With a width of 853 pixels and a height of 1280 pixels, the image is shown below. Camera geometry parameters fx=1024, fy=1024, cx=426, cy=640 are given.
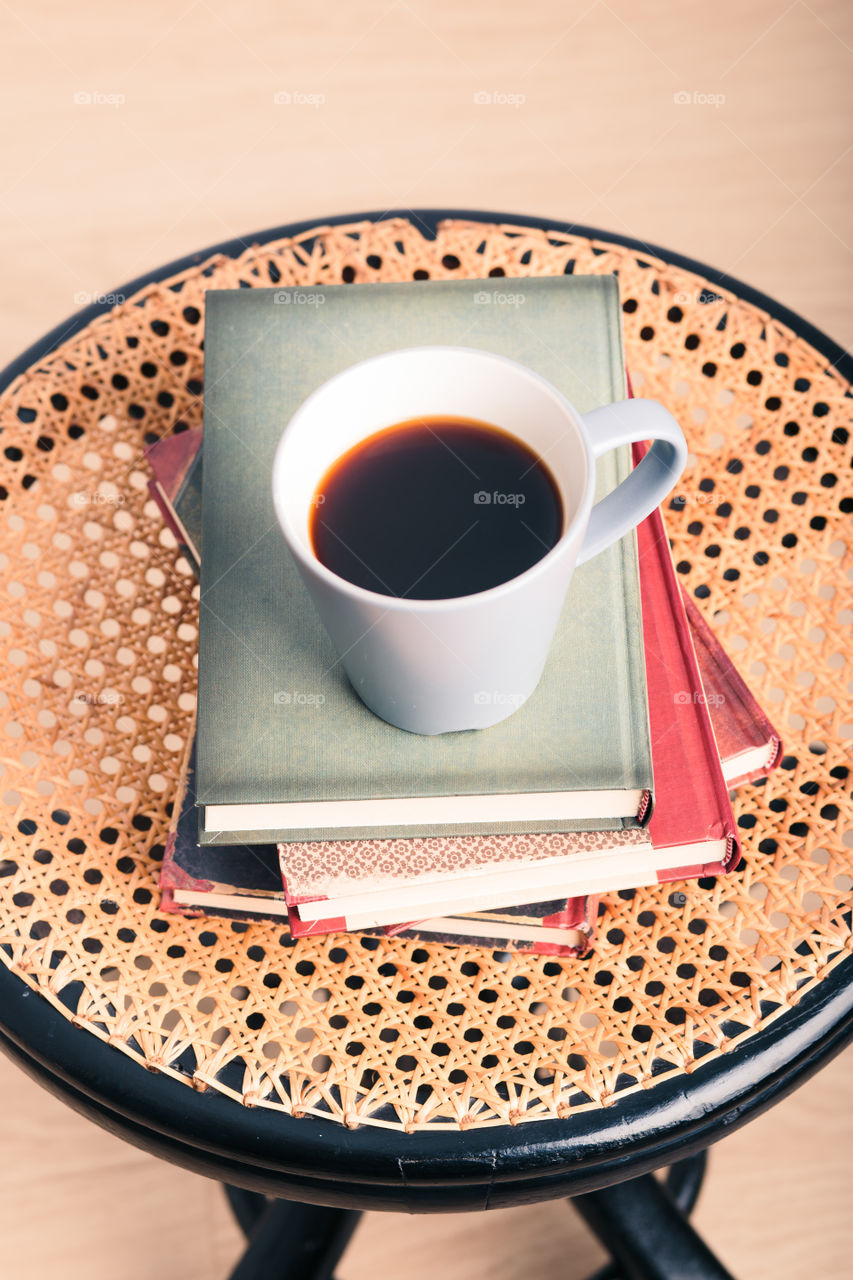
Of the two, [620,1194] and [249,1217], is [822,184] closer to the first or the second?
[620,1194]

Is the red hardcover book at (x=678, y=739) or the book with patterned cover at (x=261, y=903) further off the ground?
the red hardcover book at (x=678, y=739)

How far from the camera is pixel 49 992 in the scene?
44 cm

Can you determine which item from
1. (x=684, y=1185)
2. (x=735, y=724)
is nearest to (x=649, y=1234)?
(x=684, y=1185)

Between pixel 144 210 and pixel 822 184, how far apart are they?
2.62ft

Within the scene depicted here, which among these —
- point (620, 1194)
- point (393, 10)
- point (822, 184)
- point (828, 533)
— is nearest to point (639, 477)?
point (828, 533)

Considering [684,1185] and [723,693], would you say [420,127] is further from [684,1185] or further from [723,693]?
[684,1185]

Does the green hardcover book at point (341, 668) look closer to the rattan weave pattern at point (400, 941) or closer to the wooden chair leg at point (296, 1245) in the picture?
the rattan weave pattern at point (400, 941)

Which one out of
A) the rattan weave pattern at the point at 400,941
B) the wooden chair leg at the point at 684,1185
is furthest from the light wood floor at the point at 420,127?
the wooden chair leg at the point at 684,1185

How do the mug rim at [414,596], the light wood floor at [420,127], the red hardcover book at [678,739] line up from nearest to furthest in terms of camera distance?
the mug rim at [414,596] → the red hardcover book at [678,739] → the light wood floor at [420,127]

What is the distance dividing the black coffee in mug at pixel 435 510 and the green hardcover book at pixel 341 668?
0.07m

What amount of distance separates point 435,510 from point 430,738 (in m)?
0.10

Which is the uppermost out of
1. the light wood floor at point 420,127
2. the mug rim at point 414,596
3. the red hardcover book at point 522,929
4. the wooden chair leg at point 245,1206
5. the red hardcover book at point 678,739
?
the light wood floor at point 420,127

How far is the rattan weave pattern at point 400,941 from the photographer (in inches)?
17.0

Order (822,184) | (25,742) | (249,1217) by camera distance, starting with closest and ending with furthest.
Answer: (25,742) → (249,1217) → (822,184)
